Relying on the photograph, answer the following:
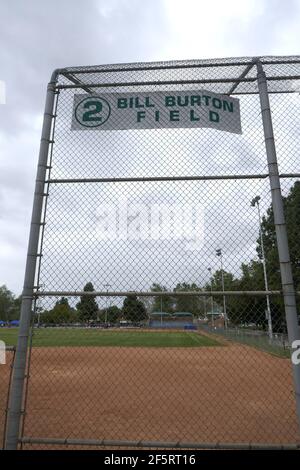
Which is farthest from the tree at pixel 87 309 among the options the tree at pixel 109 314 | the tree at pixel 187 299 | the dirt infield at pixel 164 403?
the dirt infield at pixel 164 403

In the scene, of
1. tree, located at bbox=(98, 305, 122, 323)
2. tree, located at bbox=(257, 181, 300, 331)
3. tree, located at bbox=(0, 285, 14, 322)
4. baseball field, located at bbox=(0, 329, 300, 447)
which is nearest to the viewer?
tree, located at bbox=(98, 305, 122, 323)

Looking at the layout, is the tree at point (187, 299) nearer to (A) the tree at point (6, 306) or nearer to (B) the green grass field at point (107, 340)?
(B) the green grass field at point (107, 340)

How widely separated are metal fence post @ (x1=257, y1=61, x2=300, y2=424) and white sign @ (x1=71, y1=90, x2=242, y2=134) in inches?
13.8

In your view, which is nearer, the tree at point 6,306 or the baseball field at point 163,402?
the baseball field at point 163,402

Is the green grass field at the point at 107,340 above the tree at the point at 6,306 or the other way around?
the other way around

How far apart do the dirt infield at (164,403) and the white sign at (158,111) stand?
4.89 m

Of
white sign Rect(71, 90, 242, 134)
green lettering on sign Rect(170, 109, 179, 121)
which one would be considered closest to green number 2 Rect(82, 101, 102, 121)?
white sign Rect(71, 90, 242, 134)

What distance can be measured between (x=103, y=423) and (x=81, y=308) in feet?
12.8

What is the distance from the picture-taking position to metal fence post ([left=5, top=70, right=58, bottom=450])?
3322 millimetres

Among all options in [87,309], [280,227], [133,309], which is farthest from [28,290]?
[280,227]

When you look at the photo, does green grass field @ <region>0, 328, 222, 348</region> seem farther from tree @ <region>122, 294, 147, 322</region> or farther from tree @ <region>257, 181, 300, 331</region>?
tree @ <region>122, 294, 147, 322</region>

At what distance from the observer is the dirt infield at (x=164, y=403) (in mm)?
6387

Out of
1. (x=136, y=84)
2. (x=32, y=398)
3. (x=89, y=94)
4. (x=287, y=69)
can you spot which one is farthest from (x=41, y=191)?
(x=32, y=398)

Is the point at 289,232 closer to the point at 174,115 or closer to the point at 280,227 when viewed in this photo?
the point at 280,227
